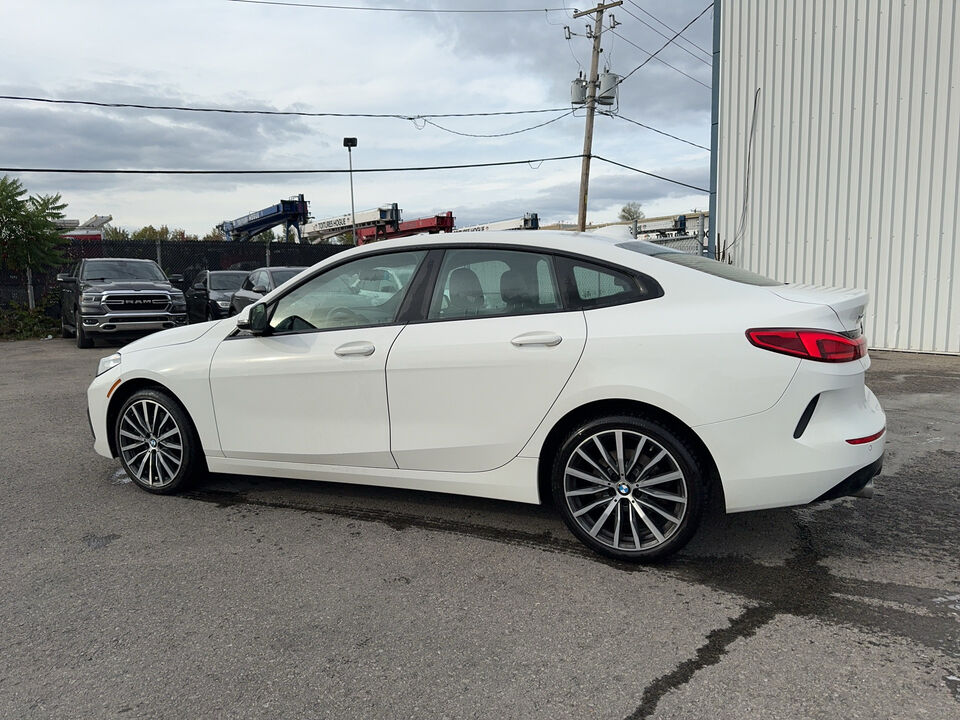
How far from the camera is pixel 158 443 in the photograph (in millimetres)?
4879

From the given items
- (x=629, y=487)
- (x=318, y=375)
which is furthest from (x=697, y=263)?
(x=318, y=375)

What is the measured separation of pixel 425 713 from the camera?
249cm

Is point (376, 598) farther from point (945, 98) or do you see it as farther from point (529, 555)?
point (945, 98)

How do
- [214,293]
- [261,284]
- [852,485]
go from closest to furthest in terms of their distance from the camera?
1. [852,485]
2. [261,284]
3. [214,293]

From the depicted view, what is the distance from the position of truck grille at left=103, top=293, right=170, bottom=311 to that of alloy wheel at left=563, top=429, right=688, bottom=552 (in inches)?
517

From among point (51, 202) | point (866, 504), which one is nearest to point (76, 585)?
point (866, 504)

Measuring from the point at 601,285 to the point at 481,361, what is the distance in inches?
27.4

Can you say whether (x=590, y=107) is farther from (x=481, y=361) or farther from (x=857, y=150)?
(x=481, y=361)

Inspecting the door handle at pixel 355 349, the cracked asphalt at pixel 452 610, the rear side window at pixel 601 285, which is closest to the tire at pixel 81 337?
the cracked asphalt at pixel 452 610

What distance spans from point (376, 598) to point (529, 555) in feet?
2.75

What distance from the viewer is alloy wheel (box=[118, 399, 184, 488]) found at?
15.9 feet

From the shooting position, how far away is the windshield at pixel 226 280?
1722 cm

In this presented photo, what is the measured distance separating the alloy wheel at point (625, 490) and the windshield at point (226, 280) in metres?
14.8

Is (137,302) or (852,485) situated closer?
(852,485)
